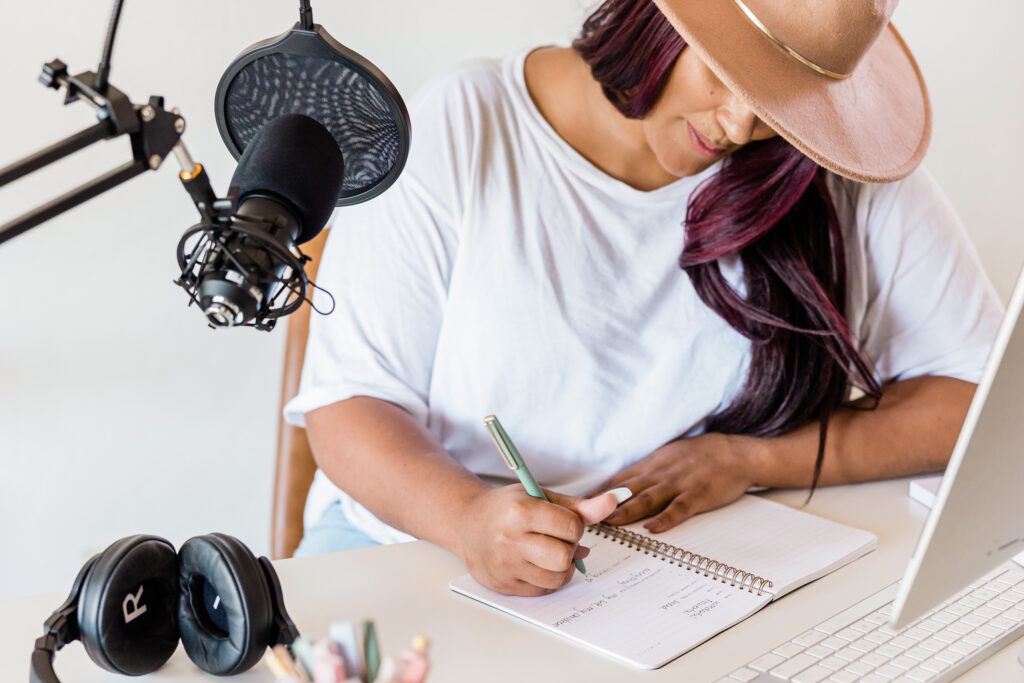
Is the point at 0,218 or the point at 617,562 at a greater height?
the point at 0,218

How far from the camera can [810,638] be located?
0.76 metres

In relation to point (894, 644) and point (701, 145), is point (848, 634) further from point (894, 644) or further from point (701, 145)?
point (701, 145)

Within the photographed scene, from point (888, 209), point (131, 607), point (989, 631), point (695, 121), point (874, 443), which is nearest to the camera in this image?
point (131, 607)

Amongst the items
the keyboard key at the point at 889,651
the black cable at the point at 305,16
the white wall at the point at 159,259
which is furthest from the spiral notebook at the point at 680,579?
the white wall at the point at 159,259

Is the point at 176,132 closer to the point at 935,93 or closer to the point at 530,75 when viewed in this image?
the point at 530,75

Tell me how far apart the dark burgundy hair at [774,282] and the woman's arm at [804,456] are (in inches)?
1.2

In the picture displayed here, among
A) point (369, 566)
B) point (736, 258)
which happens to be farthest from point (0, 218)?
point (736, 258)

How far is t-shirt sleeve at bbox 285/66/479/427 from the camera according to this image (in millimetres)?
1057

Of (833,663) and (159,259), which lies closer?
(833,663)

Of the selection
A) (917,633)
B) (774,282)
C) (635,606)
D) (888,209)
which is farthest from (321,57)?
(888,209)

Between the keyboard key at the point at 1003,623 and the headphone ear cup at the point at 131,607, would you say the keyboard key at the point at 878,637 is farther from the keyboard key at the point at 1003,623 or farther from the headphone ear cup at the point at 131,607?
the headphone ear cup at the point at 131,607

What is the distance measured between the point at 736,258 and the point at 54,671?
0.81 meters

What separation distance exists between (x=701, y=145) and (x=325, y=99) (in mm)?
543

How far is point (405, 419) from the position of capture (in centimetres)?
103
